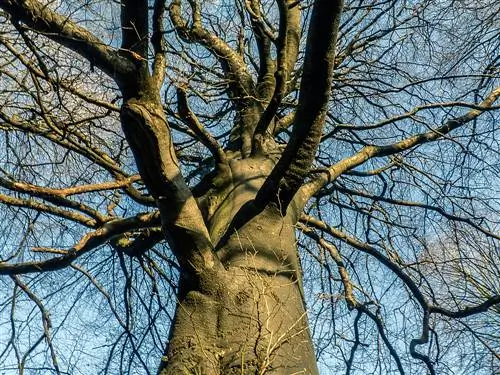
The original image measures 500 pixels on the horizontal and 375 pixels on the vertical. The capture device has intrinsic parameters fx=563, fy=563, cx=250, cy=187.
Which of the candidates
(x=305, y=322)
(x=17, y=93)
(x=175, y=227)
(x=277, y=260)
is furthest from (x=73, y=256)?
(x=17, y=93)

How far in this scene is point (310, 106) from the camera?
2.52m

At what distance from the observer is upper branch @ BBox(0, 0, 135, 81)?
2.59m

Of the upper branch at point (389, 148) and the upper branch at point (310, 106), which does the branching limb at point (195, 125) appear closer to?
the upper branch at point (310, 106)

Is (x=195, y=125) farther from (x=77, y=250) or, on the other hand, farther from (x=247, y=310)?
(x=247, y=310)

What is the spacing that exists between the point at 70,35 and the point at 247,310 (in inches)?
59.6

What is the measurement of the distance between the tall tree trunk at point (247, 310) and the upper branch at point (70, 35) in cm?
92

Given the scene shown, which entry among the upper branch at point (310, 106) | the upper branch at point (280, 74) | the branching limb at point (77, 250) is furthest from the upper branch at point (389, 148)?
the branching limb at point (77, 250)

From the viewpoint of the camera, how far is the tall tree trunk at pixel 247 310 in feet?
7.22

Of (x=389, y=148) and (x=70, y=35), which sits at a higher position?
(x=389, y=148)

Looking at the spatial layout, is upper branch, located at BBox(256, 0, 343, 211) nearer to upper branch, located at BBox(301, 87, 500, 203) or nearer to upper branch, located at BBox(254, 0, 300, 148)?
upper branch, located at BBox(254, 0, 300, 148)

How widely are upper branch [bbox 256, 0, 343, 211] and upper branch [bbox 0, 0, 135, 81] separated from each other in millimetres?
827

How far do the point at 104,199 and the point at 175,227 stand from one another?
215 centimetres

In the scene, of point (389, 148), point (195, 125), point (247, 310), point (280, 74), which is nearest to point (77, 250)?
point (195, 125)

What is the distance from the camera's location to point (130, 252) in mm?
4266
